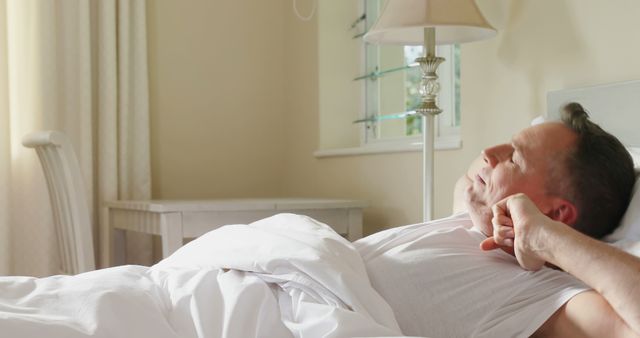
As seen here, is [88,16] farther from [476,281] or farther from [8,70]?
[476,281]

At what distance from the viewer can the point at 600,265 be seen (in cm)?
117

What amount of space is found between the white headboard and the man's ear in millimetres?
396

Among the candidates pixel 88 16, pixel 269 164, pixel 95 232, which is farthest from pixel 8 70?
pixel 269 164

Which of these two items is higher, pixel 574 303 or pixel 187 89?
pixel 187 89

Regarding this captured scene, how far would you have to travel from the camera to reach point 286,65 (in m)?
3.84

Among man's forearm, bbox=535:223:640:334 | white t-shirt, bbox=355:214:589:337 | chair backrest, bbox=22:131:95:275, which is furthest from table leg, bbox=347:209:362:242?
man's forearm, bbox=535:223:640:334

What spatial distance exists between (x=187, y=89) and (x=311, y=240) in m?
2.35

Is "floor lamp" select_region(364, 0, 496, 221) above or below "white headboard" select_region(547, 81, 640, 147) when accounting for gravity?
above

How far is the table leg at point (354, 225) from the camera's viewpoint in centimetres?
292

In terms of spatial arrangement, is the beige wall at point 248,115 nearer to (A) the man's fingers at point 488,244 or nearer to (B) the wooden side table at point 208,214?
(B) the wooden side table at point 208,214

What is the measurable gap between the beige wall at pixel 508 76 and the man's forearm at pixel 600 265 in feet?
2.71

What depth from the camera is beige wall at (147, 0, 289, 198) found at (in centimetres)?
359

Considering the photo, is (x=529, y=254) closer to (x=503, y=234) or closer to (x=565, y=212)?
(x=503, y=234)

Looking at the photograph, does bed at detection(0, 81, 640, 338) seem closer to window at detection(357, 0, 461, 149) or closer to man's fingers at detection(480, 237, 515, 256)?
→ man's fingers at detection(480, 237, 515, 256)
